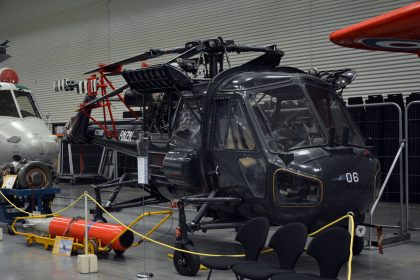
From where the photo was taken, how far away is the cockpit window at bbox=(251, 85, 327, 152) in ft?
23.5

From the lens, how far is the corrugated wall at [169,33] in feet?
47.0

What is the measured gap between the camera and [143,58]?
354 inches

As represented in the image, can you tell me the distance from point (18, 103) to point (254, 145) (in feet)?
22.8

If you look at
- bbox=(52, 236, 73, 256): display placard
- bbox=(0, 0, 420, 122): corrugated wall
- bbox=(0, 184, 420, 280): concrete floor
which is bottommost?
bbox=(0, 184, 420, 280): concrete floor

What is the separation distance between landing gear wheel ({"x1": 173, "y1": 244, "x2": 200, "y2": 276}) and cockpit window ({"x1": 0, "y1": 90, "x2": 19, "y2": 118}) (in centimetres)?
645

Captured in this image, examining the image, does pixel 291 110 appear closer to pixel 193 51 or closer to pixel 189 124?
pixel 189 124

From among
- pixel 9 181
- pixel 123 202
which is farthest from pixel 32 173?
pixel 123 202

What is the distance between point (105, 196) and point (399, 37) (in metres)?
12.8

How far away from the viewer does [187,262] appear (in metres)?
6.98

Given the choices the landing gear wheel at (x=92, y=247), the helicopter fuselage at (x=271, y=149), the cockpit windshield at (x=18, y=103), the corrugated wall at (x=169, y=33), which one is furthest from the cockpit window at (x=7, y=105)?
the corrugated wall at (x=169, y=33)

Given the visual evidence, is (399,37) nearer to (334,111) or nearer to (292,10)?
(334,111)

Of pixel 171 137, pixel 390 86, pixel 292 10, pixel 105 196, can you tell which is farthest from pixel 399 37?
pixel 105 196

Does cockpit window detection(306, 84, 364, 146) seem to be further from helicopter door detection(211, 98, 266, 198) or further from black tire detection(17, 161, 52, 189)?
black tire detection(17, 161, 52, 189)

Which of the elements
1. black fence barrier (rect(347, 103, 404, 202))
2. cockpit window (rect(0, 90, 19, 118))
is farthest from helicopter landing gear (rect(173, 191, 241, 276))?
cockpit window (rect(0, 90, 19, 118))
